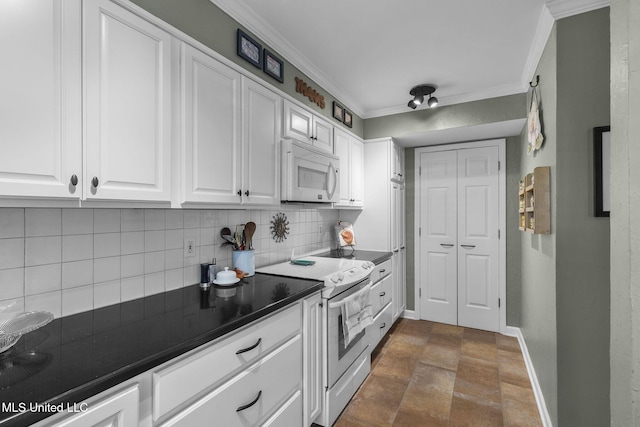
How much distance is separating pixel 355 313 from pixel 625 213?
162 centimetres

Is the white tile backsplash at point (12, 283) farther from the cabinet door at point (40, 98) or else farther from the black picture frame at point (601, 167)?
the black picture frame at point (601, 167)

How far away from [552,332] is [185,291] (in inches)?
83.2

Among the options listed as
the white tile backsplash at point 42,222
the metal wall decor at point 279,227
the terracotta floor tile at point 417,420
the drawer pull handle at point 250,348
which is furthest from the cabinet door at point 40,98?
the terracotta floor tile at point 417,420

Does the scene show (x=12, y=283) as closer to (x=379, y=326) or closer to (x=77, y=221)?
(x=77, y=221)

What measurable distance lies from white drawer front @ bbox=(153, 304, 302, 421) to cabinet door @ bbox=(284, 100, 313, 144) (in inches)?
49.5

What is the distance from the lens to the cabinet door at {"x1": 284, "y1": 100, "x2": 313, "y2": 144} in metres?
2.14

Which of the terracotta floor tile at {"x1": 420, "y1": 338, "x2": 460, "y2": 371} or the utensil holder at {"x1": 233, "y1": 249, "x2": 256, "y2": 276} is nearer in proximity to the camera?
the utensil holder at {"x1": 233, "y1": 249, "x2": 256, "y2": 276}

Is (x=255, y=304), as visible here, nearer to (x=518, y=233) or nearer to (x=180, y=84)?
(x=180, y=84)

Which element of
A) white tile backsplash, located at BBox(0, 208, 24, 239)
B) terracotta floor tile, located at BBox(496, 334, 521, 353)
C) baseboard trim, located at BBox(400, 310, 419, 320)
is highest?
white tile backsplash, located at BBox(0, 208, 24, 239)

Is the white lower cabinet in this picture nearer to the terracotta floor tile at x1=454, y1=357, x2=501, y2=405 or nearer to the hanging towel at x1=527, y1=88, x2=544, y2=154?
the terracotta floor tile at x1=454, y1=357, x2=501, y2=405

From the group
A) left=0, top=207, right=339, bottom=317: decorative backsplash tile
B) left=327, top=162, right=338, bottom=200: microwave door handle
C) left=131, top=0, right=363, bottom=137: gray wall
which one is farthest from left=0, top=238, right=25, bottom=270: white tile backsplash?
left=327, top=162, right=338, bottom=200: microwave door handle

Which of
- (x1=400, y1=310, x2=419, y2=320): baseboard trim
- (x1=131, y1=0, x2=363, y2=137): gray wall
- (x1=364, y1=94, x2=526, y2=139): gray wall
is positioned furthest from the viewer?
(x1=400, y1=310, x2=419, y2=320): baseboard trim

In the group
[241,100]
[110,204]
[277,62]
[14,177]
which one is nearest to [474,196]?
[277,62]

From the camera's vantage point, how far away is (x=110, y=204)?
1150mm
